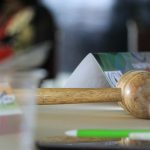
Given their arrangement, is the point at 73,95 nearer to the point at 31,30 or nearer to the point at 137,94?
the point at 137,94

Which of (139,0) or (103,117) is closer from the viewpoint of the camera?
(103,117)

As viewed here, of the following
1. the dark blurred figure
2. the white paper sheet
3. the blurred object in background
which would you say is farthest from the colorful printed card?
A: the blurred object in background

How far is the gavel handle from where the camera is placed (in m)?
0.48

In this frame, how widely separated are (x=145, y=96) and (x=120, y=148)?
0.65 feet

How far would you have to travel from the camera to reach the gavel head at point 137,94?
500mm

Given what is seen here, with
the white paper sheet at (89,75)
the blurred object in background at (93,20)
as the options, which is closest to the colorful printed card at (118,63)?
the white paper sheet at (89,75)

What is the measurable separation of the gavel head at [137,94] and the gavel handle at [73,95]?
1 cm

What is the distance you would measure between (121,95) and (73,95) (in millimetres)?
→ 55

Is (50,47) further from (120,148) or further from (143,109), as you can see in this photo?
(120,148)

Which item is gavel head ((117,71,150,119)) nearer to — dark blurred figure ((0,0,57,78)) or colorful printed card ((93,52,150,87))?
colorful printed card ((93,52,150,87))

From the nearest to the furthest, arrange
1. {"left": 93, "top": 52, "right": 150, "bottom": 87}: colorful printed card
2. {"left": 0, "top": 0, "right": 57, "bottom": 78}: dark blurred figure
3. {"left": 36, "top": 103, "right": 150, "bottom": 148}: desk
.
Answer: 1. {"left": 36, "top": 103, "right": 150, "bottom": 148}: desk
2. {"left": 93, "top": 52, "right": 150, "bottom": 87}: colorful printed card
3. {"left": 0, "top": 0, "right": 57, "bottom": 78}: dark blurred figure

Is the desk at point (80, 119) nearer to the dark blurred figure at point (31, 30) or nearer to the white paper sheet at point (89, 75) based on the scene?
the white paper sheet at point (89, 75)

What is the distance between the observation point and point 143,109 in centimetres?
50

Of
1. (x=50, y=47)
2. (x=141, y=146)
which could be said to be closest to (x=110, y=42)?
(x=50, y=47)
